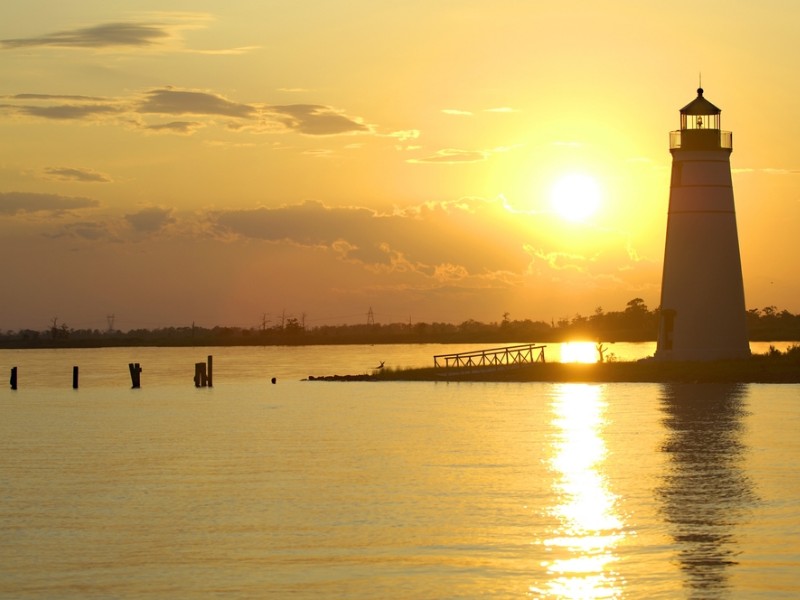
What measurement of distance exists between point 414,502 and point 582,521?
13.1 feet

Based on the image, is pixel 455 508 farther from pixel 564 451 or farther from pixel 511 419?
pixel 511 419

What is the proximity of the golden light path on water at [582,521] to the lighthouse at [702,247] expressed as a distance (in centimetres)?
1368

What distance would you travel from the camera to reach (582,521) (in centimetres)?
2172

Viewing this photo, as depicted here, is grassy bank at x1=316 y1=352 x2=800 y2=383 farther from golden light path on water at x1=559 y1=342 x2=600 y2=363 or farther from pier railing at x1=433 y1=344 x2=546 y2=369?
golden light path on water at x1=559 y1=342 x2=600 y2=363

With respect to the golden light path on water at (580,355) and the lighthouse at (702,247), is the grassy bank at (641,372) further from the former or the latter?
the golden light path on water at (580,355)

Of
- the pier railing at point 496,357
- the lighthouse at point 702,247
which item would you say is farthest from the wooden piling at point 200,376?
the lighthouse at point 702,247

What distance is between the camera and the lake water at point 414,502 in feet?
56.0

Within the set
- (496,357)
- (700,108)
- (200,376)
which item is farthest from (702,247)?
(200,376)

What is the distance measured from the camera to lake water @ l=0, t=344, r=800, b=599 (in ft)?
56.0

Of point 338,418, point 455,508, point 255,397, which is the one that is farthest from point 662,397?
point 455,508

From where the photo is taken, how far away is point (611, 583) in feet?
53.9

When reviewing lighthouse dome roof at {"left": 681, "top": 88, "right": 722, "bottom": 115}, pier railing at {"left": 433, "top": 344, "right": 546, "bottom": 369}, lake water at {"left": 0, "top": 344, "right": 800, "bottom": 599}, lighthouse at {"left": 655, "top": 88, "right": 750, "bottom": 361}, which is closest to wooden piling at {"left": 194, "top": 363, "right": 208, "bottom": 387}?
pier railing at {"left": 433, "top": 344, "right": 546, "bottom": 369}

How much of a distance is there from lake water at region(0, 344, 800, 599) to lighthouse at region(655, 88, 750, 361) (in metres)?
4.26

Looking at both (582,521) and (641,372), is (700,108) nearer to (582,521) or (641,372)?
(641,372)
